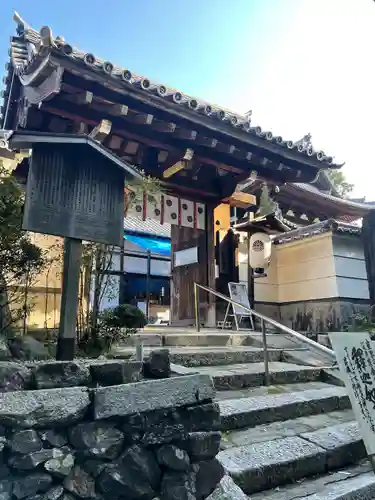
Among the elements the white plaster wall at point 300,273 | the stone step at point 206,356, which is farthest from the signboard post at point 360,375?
the white plaster wall at point 300,273

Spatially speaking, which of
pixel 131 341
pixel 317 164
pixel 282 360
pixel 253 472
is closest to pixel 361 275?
pixel 317 164

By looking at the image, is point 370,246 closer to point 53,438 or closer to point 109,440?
point 109,440

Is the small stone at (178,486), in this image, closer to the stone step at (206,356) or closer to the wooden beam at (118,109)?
the stone step at (206,356)

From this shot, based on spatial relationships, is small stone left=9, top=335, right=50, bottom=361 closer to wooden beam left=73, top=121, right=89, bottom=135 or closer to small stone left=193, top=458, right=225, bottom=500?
small stone left=193, top=458, right=225, bottom=500

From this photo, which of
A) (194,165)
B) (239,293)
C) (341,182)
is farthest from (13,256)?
(341,182)

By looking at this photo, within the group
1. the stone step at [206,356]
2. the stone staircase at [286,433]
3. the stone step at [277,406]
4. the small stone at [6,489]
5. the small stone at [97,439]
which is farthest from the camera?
the stone step at [206,356]

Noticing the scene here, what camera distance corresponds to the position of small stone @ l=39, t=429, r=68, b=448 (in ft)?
7.49

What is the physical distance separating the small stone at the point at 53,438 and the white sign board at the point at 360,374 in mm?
2670

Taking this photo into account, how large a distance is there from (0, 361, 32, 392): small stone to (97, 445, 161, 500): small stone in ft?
2.42

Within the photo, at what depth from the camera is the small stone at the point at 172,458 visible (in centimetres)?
254

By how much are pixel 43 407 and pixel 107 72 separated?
5536mm

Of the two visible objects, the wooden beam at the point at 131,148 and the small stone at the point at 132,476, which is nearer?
the small stone at the point at 132,476

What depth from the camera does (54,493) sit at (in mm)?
2223

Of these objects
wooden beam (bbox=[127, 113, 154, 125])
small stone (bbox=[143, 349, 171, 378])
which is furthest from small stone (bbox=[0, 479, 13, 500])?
wooden beam (bbox=[127, 113, 154, 125])
